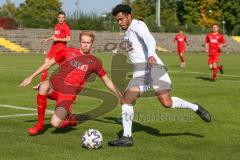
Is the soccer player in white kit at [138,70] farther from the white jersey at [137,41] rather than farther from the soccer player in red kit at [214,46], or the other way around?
the soccer player in red kit at [214,46]

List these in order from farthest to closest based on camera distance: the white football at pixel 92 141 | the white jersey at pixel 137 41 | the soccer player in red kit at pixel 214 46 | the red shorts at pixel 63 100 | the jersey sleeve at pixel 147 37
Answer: the soccer player in red kit at pixel 214 46
the red shorts at pixel 63 100
the white jersey at pixel 137 41
the jersey sleeve at pixel 147 37
the white football at pixel 92 141

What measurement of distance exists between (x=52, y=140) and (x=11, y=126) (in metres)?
1.52

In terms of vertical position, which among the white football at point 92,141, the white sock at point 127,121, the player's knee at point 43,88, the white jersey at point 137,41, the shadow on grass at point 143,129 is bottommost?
the shadow on grass at point 143,129

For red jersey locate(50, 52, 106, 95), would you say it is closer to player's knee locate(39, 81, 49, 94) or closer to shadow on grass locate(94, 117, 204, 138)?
player's knee locate(39, 81, 49, 94)

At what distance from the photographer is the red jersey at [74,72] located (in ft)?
30.2

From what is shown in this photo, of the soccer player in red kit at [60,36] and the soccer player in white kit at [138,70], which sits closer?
the soccer player in white kit at [138,70]

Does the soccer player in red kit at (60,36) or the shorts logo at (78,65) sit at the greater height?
the soccer player in red kit at (60,36)

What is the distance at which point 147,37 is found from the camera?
8.37 meters

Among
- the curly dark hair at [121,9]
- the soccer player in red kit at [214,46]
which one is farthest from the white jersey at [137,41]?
the soccer player in red kit at [214,46]

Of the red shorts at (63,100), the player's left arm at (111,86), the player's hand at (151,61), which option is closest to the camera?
the player's hand at (151,61)

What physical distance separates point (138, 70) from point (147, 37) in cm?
64

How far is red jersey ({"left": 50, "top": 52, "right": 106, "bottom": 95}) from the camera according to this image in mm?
9211

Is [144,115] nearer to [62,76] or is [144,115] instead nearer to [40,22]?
[62,76]

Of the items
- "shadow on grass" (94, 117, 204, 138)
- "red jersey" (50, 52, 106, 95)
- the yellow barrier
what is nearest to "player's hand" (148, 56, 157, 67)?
"red jersey" (50, 52, 106, 95)
